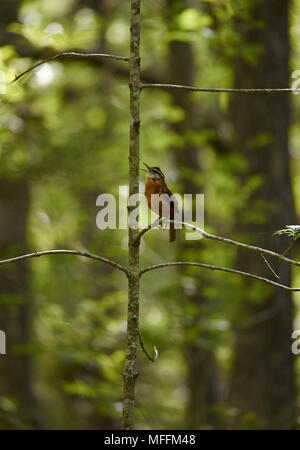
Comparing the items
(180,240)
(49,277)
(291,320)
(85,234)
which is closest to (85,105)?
(85,234)

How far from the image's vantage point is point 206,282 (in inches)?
274

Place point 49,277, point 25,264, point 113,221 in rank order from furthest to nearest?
point 49,277, point 25,264, point 113,221

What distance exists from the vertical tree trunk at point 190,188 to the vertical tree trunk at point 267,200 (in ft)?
1.71

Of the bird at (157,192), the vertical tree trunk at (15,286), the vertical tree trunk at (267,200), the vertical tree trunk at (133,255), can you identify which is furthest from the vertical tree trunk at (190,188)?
the vertical tree trunk at (133,255)

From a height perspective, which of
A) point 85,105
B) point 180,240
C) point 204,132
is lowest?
point 180,240

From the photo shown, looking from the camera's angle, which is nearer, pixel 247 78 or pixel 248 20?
pixel 248 20

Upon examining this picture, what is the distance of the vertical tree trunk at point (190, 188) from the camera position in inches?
235

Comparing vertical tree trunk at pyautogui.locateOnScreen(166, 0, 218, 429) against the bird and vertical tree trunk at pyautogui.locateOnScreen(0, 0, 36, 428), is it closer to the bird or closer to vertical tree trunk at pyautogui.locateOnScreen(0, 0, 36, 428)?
vertical tree trunk at pyautogui.locateOnScreen(0, 0, 36, 428)

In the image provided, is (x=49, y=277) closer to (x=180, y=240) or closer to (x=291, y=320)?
(x=180, y=240)

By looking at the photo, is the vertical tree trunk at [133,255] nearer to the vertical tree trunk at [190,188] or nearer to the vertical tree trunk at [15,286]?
the vertical tree trunk at [190,188]

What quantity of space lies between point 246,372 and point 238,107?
3.13 metres

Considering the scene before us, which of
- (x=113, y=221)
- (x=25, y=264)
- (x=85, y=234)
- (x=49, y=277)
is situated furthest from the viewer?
(x=85, y=234)

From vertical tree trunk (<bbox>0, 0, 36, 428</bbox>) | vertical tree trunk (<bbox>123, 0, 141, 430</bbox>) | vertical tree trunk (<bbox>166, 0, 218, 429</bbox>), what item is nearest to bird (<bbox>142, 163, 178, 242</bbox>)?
vertical tree trunk (<bbox>123, 0, 141, 430</bbox>)

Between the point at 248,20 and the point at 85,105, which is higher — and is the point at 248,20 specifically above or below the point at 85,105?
below
